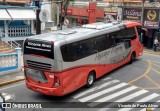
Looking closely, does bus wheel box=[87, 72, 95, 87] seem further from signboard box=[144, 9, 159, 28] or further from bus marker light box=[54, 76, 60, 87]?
signboard box=[144, 9, 159, 28]

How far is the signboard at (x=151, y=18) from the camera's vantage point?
2797 centimetres

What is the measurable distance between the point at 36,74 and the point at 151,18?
19.1m

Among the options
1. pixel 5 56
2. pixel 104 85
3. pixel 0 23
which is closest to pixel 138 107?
pixel 104 85

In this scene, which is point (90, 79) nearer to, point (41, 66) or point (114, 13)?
point (41, 66)

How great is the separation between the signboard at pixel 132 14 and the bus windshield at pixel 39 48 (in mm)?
19720

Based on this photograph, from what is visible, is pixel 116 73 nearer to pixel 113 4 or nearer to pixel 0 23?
pixel 0 23

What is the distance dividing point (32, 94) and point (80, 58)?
10.2 feet

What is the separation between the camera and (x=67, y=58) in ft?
41.1

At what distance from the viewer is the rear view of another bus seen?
12070 millimetres

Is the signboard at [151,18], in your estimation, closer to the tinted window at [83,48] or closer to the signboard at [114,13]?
the signboard at [114,13]

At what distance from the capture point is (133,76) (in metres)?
16.8

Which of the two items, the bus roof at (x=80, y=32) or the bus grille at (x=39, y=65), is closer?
the bus grille at (x=39, y=65)

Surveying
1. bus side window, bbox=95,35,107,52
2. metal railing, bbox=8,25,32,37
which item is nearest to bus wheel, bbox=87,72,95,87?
bus side window, bbox=95,35,107,52

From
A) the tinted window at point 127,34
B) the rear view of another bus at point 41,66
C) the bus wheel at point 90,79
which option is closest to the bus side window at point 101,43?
the bus wheel at point 90,79
